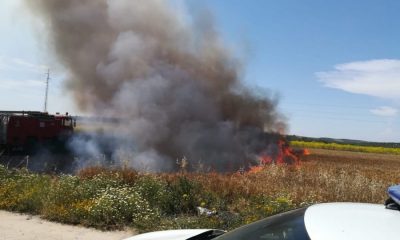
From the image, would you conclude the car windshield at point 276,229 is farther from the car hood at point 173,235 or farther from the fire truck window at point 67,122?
the fire truck window at point 67,122

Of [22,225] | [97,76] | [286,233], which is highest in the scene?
[97,76]

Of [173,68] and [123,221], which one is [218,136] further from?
[123,221]

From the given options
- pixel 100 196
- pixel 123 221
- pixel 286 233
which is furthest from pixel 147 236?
pixel 100 196

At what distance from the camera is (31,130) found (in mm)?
26953

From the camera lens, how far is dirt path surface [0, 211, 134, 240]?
24.8ft

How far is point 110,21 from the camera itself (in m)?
34.0

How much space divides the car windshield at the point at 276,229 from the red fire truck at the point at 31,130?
24.0 m

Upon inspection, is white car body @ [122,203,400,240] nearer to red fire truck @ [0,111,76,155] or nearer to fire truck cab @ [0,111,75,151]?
red fire truck @ [0,111,76,155]

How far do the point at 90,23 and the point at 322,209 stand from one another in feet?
108

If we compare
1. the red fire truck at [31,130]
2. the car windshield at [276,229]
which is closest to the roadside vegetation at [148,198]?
Answer: the car windshield at [276,229]

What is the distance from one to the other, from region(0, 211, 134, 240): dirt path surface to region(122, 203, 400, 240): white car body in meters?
5.09

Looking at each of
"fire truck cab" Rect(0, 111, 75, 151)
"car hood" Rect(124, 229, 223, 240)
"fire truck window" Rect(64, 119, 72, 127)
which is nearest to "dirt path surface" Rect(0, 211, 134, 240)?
"car hood" Rect(124, 229, 223, 240)

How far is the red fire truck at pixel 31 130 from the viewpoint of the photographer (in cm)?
2595

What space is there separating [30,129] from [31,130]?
9 centimetres
